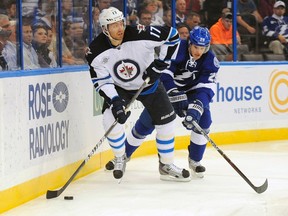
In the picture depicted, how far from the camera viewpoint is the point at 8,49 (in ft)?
18.1

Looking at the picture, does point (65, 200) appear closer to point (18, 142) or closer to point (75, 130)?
point (18, 142)

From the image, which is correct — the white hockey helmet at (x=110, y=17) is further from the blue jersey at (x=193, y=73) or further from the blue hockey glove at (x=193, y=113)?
the blue hockey glove at (x=193, y=113)

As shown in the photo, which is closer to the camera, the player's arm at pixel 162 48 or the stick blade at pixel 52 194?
the stick blade at pixel 52 194

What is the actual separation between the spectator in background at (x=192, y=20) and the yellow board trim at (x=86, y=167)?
108cm

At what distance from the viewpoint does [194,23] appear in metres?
8.61

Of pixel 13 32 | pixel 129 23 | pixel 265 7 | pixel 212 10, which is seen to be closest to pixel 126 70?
pixel 13 32

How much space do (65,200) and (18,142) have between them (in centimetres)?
49

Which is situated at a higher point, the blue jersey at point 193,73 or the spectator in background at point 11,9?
the spectator in background at point 11,9

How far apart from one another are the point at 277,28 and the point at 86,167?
3.60 m

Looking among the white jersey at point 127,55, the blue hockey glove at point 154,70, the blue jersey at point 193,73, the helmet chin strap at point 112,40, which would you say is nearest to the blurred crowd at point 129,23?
the white jersey at point 127,55

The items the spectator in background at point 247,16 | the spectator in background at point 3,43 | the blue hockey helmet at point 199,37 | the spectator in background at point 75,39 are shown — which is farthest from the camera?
the spectator in background at point 247,16

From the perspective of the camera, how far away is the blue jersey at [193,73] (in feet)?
20.4

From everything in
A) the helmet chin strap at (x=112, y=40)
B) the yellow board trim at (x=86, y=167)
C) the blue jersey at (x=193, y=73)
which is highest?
the helmet chin strap at (x=112, y=40)

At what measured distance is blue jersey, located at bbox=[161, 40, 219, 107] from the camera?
622 centimetres
